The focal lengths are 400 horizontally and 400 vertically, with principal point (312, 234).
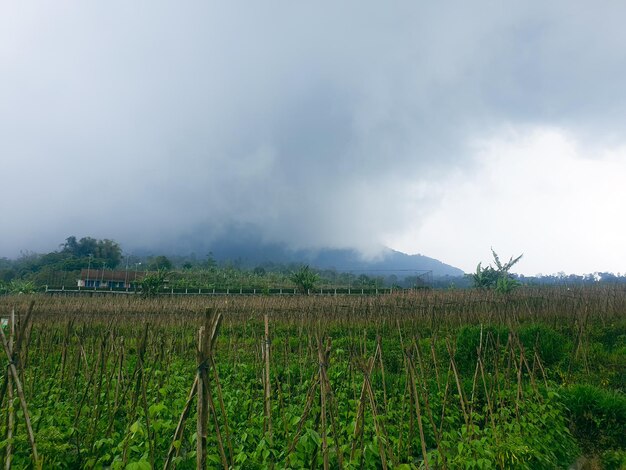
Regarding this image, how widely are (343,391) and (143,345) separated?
115 inches

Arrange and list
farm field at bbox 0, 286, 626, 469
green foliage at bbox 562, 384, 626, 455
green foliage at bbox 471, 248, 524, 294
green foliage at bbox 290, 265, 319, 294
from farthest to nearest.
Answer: green foliage at bbox 290, 265, 319, 294 < green foliage at bbox 471, 248, 524, 294 < green foliage at bbox 562, 384, 626, 455 < farm field at bbox 0, 286, 626, 469

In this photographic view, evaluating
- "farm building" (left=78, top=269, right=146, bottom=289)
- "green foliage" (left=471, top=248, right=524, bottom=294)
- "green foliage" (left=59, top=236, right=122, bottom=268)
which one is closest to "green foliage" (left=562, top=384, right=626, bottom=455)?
"green foliage" (left=471, top=248, right=524, bottom=294)

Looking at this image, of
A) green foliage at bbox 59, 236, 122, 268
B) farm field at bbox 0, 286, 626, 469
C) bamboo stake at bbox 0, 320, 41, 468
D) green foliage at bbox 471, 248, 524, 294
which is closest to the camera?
bamboo stake at bbox 0, 320, 41, 468

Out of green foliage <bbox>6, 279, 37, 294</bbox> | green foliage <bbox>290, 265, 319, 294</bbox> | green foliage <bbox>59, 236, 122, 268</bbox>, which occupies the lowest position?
green foliage <bbox>6, 279, 37, 294</bbox>

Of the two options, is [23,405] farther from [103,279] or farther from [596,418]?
[103,279]

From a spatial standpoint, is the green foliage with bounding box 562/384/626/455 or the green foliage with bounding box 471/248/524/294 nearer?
the green foliage with bounding box 562/384/626/455

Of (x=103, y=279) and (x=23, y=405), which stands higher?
(x=23, y=405)

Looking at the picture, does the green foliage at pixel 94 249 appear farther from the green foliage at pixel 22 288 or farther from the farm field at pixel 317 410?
the farm field at pixel 317 410

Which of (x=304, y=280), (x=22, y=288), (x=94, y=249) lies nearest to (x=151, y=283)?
(x=304, y=280)

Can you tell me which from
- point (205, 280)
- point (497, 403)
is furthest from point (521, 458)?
point (205, 280)

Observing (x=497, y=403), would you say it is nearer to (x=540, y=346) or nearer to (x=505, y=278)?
(x=540, y=346)

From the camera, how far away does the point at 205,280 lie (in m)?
39.6

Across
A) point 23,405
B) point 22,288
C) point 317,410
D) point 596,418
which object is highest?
point 23,405

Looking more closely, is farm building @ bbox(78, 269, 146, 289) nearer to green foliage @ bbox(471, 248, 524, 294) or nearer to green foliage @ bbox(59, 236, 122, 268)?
green foliage @ bbox(59, 236, 122, 268)
